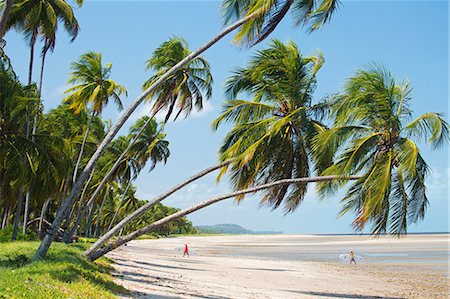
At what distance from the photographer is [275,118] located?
13.7 metres

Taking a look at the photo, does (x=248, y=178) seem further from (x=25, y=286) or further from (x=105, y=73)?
(x=105, y=73)

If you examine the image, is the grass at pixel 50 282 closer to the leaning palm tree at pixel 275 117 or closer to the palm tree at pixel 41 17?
the leaning palm tree at pixel 275 117

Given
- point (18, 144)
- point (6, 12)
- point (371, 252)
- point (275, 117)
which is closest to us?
point (6, 12)

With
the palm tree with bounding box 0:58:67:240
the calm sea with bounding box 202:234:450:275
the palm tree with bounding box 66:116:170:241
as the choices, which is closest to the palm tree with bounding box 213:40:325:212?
the calm sea with bounding box 202:234:450:275

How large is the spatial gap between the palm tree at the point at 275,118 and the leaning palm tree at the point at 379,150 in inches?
54.3

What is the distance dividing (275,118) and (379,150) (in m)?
3.40

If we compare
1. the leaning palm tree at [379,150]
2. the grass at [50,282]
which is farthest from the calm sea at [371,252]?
the grass at [50,282]

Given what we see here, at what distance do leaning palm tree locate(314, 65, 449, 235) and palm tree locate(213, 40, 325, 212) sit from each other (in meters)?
1.38

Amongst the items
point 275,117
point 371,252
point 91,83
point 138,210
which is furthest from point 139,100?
point 371,252

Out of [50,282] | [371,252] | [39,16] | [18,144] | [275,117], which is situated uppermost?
[39,16]

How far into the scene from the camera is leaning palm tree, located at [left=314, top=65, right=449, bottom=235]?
10.4 metres

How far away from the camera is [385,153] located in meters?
11.0

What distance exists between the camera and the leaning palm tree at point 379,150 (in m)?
10.4

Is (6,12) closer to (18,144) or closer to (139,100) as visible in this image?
(139,100)
